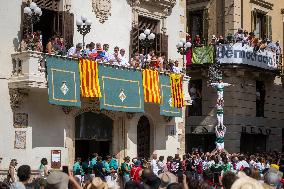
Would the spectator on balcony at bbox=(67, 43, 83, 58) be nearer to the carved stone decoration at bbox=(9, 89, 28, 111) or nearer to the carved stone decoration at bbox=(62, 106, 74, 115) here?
the carved stone decoration at bbox=(62, 106, 74, 115)

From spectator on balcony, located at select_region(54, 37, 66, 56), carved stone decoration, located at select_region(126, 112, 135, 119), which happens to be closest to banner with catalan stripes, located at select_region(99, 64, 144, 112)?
carved stone decoration, located at select_region(126, 112, 135, 119)

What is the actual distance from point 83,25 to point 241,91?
1262 cm

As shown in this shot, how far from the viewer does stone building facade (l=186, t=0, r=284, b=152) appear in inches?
1228

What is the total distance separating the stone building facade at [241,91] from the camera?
31.2 metres

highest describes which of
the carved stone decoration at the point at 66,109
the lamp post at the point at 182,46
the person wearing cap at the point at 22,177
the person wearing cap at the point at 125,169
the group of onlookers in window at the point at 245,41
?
the group of onlookers in window at the point at 245,41

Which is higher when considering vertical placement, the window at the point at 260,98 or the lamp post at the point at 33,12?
the lamp post at the point at 33,12

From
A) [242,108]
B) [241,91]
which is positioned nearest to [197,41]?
[241,91]

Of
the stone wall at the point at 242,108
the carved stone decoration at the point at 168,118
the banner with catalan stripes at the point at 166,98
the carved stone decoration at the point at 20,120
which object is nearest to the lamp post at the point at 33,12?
the carved stone decoration at the point at 20,120

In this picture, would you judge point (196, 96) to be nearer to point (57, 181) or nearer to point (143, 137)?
point (143, 137)

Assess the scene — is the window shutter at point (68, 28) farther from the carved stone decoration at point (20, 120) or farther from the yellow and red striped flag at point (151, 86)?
the yellow and red striped flag at point (151, 86)

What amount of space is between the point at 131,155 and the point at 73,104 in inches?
171

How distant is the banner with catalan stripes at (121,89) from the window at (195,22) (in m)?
10.6

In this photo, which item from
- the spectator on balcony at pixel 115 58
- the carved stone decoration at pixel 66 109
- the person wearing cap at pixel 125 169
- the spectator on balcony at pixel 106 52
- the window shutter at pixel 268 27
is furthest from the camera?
the window shutter at pixel 268 27

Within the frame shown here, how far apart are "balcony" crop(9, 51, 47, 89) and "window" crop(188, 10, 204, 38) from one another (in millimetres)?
14771
